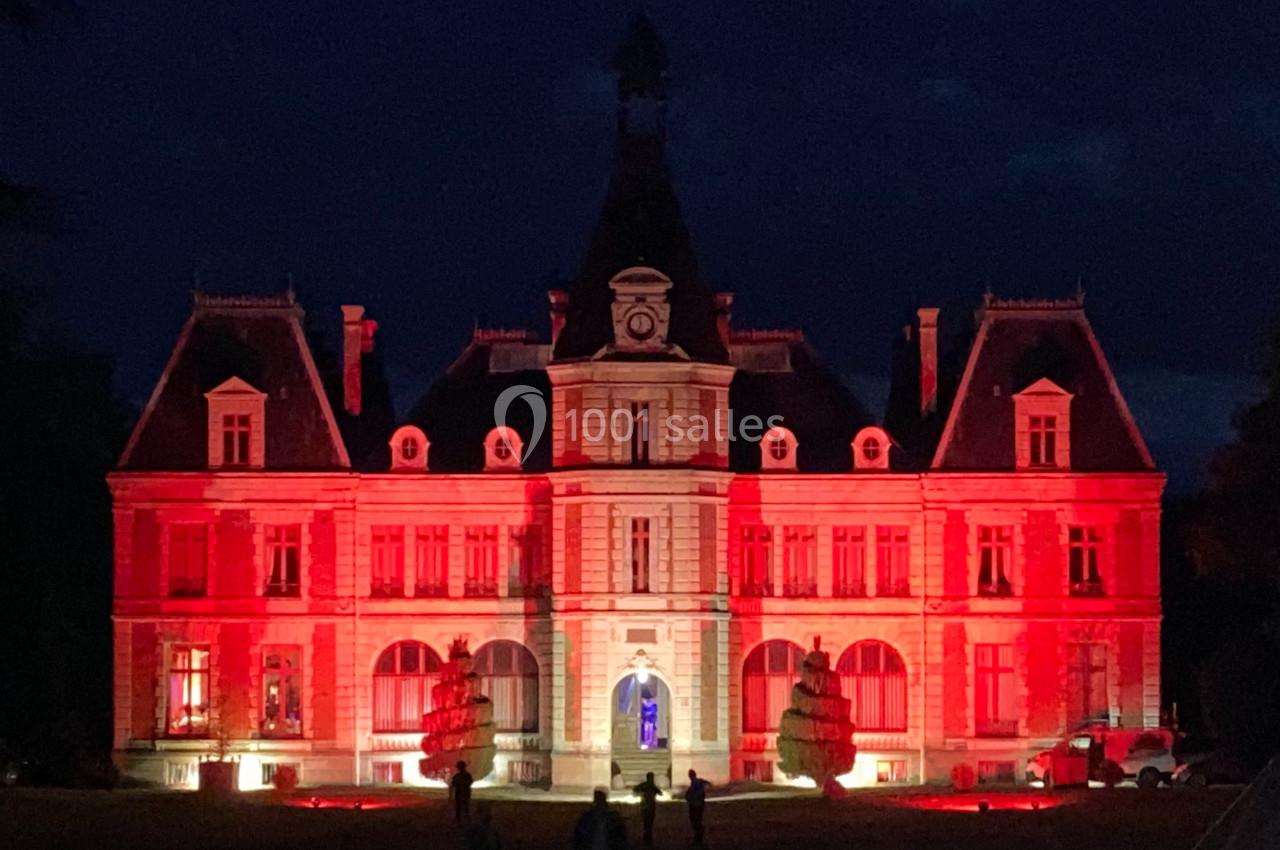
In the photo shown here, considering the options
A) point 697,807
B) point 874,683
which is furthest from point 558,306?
point 697,807

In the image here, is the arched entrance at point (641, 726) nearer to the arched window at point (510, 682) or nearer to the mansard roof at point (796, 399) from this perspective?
the arched window at point (510, 682)

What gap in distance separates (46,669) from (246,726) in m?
5.35

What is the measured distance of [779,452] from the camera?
5922cm

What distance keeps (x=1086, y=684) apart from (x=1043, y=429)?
5545 millimetres

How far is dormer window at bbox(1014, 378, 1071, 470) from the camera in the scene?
192 ft

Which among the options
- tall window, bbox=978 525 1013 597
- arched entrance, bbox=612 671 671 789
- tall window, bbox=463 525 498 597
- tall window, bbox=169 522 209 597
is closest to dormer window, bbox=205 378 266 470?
tall window, bbox=169 522 209 597

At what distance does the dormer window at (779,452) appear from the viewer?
5909 cm

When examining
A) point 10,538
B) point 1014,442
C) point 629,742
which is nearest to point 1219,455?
point 1014,442

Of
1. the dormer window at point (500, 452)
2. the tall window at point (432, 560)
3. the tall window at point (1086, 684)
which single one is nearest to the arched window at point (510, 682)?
the tall window at point (432, 560)

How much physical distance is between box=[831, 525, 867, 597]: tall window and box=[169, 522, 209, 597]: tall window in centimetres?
1352

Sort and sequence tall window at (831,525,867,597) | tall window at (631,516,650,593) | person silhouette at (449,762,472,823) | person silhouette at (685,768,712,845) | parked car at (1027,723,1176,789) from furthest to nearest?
tall window at (831,525,867,597)
tall window at (631,516,650,593)
parked car at (1027,723,1176,789)
person silhouette at (449,762,472,823)
person silhouette at (685,768,712,845)

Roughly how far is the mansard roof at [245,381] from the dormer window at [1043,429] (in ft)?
47.6

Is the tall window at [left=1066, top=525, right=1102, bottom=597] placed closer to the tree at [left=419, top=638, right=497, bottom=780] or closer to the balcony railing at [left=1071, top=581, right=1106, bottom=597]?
the balcony railing at [left=1071, top=581, right=1106, bottom=597]

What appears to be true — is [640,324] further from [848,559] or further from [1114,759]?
[1114,759]
